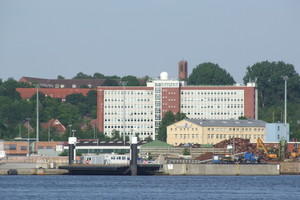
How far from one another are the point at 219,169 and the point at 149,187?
25657 mm

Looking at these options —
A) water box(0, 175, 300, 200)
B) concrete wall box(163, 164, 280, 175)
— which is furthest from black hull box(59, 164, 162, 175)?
concrete wall box(163, 164, 280, 175)

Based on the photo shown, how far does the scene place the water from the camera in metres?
129

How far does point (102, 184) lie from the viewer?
145 metres

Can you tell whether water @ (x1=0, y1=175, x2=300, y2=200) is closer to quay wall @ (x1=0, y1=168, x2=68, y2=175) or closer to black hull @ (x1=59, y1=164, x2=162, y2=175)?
black hull @ (x1=59, y1=164, x2=162, y2=175)

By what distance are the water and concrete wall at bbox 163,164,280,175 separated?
1.51m

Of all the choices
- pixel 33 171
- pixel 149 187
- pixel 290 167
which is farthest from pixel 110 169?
pixel 290 167

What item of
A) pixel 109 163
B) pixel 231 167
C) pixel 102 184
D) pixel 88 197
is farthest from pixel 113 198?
pixel 109 163

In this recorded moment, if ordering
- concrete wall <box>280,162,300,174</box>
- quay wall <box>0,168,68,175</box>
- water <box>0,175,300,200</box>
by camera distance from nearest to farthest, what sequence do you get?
water <box>0,175,300,200</box>, quay wall <box>0,168,68,175</box>, concrete wall <box>280,162,300,174</box>

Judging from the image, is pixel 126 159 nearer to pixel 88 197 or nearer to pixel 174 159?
pixel 174 159

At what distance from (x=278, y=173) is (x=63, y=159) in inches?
1481

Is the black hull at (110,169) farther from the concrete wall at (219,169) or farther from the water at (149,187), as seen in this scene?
the concrete wall at (219,169)

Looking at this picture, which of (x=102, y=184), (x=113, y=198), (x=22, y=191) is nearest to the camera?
(x=113, y=198)

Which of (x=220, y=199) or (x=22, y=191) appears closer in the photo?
(x=220, y=199)

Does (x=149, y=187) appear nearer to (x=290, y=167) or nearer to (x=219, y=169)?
(x=219, y=169)
